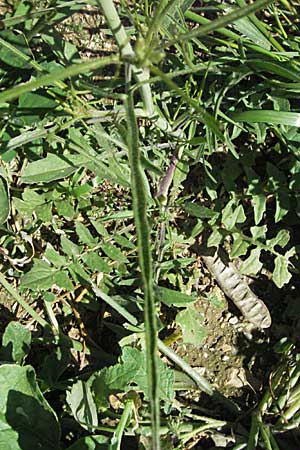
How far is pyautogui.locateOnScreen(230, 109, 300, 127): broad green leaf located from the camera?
1.60 meters

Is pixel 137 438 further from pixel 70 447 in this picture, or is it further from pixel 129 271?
pixel 129 271

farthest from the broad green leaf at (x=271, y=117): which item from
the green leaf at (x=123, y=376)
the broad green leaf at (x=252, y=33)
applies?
the green leaf at (x=123, y=376)

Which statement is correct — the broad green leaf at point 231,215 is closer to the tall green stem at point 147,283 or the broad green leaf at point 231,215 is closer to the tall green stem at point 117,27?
the tall green stem at point 117,27

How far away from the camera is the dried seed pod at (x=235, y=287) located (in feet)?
6.17

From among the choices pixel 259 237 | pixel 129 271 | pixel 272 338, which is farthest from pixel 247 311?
pixel 129 271

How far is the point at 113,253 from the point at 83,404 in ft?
1.21

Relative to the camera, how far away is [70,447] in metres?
1.59

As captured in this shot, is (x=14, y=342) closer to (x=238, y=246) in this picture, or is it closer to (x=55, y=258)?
(x=55, y=258)

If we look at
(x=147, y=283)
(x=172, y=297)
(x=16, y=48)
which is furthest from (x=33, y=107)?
(x=147, y=283)

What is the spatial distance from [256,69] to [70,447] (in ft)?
3.20

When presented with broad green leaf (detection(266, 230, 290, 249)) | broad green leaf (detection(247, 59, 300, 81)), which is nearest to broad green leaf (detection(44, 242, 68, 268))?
broad green leaf (detection(266, 230, 290, 249))

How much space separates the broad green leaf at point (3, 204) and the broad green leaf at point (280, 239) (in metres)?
0.68

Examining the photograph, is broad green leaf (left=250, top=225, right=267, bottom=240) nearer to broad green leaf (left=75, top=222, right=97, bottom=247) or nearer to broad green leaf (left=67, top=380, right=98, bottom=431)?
broad green leaf (left=75, top=222, right=97, bottom=247)

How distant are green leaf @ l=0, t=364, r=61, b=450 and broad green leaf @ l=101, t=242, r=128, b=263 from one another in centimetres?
33
